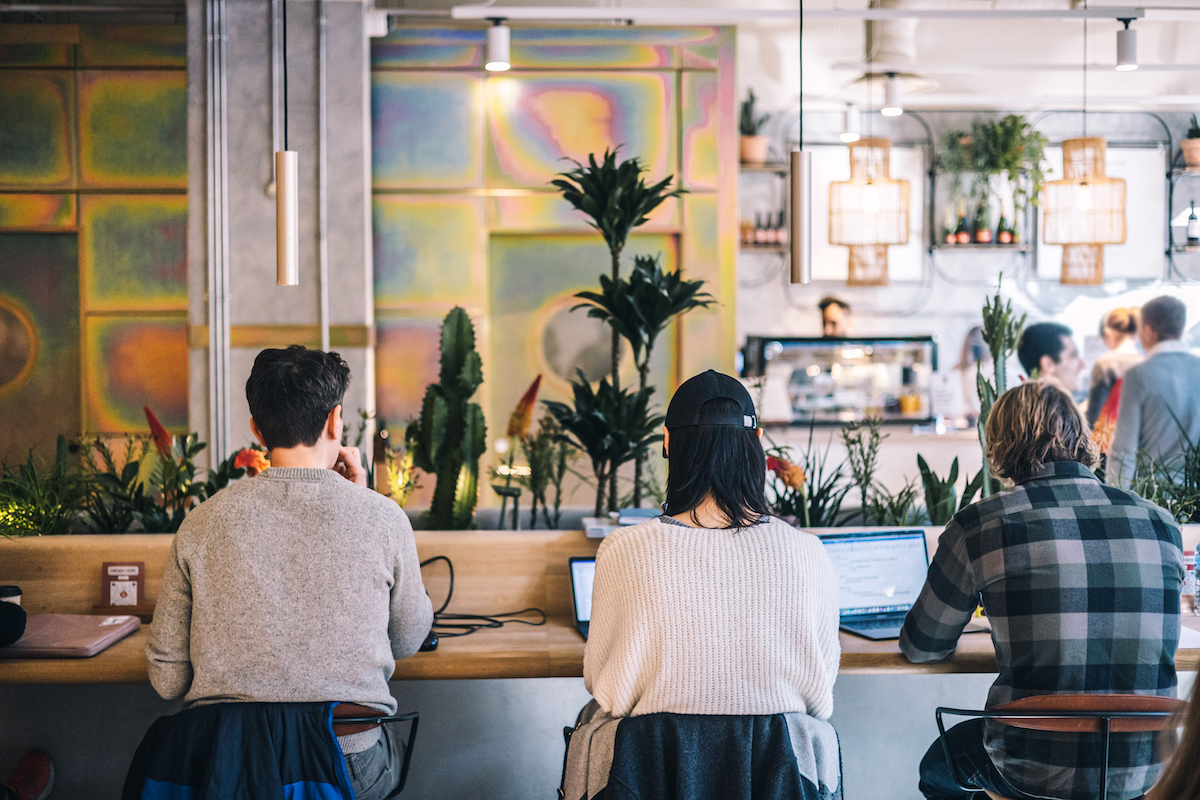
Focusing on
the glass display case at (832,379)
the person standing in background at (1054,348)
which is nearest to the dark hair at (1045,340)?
the person standing in background at (1054,348)

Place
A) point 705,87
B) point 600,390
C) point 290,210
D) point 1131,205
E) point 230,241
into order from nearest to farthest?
1. point 290,210
2. point 600,390
3. point 230,241
4. point 705,87
5. point 1131,205

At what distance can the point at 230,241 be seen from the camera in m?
5.48

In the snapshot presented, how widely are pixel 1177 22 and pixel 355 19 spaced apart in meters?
4.91

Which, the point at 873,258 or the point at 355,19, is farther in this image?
the point at 873,258

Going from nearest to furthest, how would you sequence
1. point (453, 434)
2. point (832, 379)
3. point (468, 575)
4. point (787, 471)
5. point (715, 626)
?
point (715, 626), point (468, 575), point (787, 471), point (453, 434), point (832, 379)

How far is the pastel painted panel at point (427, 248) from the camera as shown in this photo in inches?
228

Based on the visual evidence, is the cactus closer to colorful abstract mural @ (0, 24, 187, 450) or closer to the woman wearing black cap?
the woman wearing black cap

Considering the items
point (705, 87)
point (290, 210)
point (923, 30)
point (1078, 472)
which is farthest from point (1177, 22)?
point (290, 210)

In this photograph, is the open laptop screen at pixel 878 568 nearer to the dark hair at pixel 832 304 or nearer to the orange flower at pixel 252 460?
the orange flower at pixel 252 460

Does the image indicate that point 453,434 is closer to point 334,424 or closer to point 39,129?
point 334,424

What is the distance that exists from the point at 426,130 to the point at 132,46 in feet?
5.92

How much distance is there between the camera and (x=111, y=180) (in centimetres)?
576

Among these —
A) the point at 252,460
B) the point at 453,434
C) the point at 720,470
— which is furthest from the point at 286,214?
the point at 720,470

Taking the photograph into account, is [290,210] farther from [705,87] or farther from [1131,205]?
A: [1131,205]
